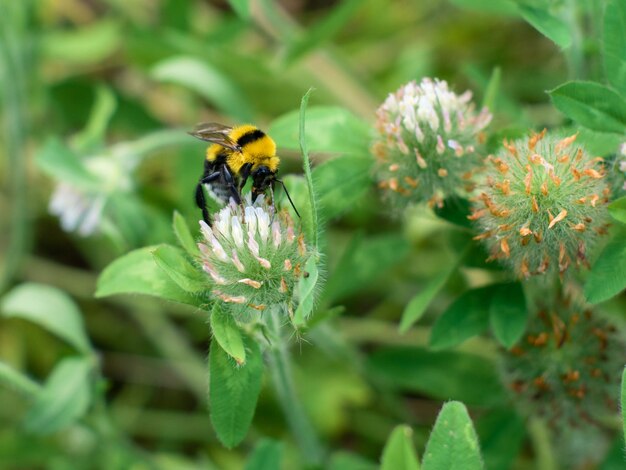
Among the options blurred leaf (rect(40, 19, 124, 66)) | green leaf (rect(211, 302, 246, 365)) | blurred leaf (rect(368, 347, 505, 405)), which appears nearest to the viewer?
green leaf (rect(211, 302, 246, 365))

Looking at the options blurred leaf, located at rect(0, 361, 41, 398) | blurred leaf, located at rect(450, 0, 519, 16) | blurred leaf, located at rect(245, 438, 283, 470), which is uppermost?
blurred leaf, located at rect(450, 0, 519, 16)

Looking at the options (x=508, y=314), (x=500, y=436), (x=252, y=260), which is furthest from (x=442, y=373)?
(x=252, y=260)

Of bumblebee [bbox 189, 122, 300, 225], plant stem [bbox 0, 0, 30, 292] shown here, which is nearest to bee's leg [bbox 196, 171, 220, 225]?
bumblebee [bbox 189, 122, 300, 225]

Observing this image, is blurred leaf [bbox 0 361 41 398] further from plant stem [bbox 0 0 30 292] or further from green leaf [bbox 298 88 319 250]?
plant stem [bbox 0 0 30 292]

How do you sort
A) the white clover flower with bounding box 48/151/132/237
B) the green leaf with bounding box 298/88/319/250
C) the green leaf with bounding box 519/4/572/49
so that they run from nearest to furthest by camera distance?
1. the green leaf with bounding box 298/88/319/250
2. the green leaf with bounding box 519/4/572/49
3. the white clover flower with bounding box 48/151/132/237

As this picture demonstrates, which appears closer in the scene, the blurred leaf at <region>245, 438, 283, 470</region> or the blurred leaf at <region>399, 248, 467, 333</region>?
the blurred leaf at <region>399, 248, 467, 333</region>

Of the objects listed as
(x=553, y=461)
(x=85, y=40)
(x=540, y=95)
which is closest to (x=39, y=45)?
(x=85, y=40)

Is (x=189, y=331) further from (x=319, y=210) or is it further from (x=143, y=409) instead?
(x=319, y=210)

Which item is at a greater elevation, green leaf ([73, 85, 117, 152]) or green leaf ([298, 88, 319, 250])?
green leaf ([73, 85, 117, 152])
